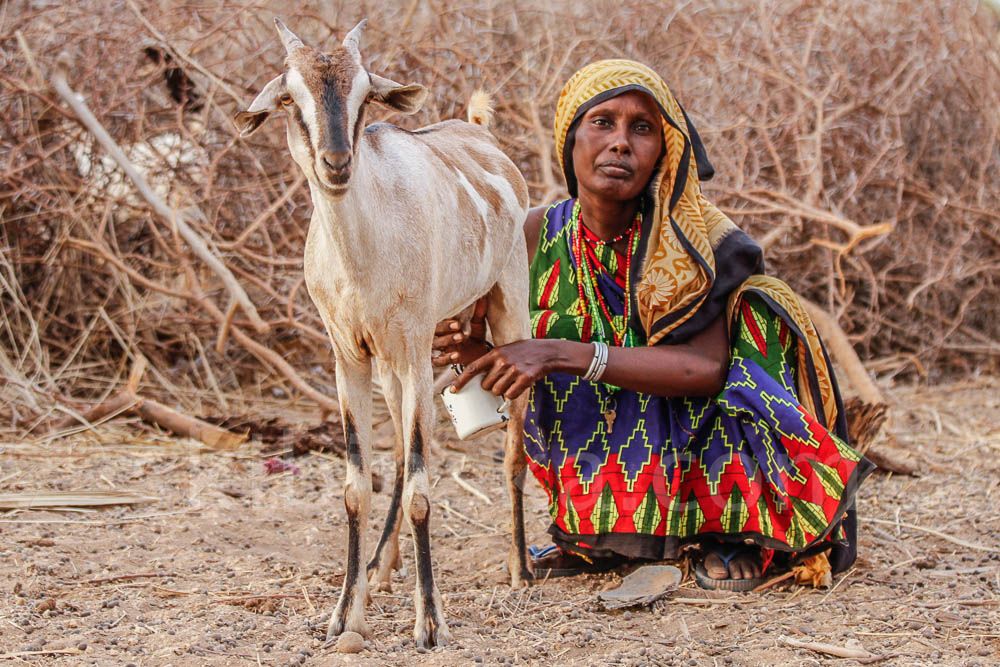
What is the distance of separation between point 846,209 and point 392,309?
4.74 meters

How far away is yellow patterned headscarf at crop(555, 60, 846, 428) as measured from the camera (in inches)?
120

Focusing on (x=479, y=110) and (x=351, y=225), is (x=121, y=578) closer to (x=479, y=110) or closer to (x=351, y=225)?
(x=351, y=225)

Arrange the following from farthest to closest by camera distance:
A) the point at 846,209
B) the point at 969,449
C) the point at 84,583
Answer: the point at 846,209 < the point at 969,449 < the point at 84,583

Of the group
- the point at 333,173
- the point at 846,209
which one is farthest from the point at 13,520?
the point at 846,209

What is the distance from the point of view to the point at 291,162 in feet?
17.5

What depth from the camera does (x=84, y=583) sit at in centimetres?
299

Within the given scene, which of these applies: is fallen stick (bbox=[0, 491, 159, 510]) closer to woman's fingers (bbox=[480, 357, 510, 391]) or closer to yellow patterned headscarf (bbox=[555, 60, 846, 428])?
woman's fingers (bbox=[480, 357, 510, 391])

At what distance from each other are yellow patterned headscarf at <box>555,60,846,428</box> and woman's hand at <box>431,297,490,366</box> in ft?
1.74

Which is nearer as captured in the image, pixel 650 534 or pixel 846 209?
pixel 650 534

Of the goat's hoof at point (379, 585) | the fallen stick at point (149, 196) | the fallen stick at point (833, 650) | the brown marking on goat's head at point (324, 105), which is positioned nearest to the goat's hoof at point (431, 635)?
the goat's hoof at point (379, 585)

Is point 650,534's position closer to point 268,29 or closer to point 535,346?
point 535,346

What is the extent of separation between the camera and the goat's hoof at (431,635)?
254 centimetres

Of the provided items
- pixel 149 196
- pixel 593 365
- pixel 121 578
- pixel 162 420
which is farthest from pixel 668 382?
pixel 149 196

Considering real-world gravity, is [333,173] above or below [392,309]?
above
